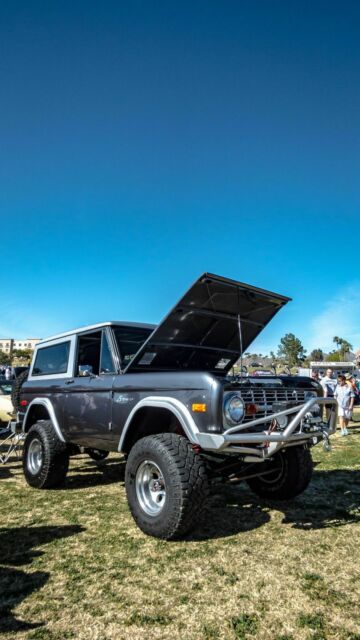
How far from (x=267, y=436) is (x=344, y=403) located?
952 centimetres

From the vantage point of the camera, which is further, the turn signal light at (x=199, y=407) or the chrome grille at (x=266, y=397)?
the chrome grille at (x=266, y=397)

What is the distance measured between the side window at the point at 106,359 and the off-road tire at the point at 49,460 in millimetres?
1307

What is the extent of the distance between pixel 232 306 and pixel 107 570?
3.26 metres

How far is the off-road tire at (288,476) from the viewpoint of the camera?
4.79 m

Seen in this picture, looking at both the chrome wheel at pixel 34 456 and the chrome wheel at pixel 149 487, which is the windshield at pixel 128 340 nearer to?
the chrome wheel at pixel 149 487

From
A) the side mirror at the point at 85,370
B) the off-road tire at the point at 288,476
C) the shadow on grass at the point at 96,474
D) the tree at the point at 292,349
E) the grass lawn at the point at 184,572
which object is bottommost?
the grass lawn at the point at 184,572

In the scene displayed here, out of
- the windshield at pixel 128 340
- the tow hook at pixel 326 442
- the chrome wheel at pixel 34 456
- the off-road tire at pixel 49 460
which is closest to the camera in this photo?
the tow hook at pixel 326 442

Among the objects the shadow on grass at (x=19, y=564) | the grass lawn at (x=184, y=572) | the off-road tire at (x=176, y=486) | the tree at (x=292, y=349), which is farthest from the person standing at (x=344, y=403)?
the tree at (x=292, y=349)

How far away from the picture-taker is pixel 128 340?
525 centimetres

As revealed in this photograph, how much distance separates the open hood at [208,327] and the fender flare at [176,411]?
66 cm

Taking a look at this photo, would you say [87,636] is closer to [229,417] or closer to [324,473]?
[229,417]

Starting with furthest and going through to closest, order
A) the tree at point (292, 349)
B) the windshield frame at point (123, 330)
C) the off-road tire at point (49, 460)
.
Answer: the tree at point (292, 349), the off-road tire at point (49, 460), the windshield frame at point (123, 330)

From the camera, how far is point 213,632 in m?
2.42

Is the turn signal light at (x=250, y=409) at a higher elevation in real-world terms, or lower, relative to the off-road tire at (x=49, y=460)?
higher
